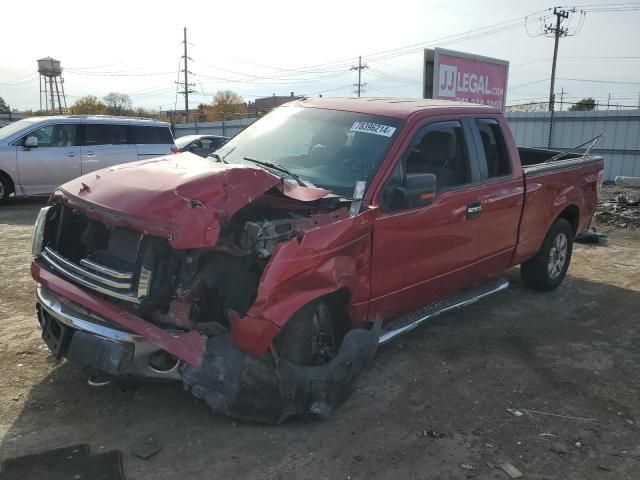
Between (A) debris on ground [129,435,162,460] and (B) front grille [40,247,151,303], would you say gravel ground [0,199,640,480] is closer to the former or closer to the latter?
(A) debris on ground [129,435,162,460]

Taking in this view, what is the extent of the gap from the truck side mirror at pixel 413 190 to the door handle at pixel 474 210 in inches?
29.0

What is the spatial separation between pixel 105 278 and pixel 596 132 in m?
20.1

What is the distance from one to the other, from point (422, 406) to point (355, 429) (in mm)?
567

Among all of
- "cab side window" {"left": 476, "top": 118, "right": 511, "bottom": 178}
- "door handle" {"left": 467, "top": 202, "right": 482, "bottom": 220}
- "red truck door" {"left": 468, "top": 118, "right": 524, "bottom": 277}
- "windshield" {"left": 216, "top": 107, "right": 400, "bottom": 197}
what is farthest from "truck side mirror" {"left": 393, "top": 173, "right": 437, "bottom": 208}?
"cab side window" {"left": 476, "top": 118, "right": 511, "bottom": 178}

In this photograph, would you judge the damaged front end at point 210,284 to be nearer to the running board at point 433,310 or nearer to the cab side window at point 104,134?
the running board at point 433,310

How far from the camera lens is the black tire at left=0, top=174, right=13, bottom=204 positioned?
10.9 m

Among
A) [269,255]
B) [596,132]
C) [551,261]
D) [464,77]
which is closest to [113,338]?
[269,255]

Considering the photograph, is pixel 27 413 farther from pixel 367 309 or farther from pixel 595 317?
pixel 595 317

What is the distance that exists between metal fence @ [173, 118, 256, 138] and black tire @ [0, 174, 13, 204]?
18.1 meters

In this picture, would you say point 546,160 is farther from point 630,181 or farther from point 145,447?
point 630,181

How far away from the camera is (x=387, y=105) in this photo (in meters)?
4.46

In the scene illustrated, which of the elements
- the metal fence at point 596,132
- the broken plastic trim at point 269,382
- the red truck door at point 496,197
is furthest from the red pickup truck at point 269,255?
the metal fence at point 596,132

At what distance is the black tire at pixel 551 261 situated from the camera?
6043 millimetres

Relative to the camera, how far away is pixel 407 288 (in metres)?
4.13
